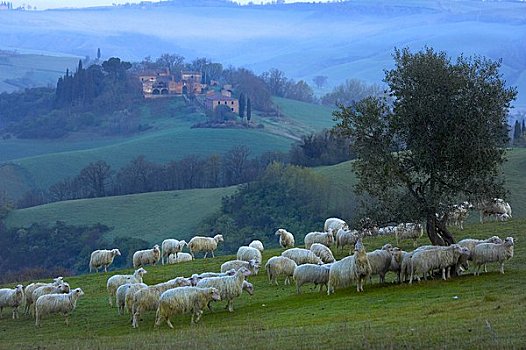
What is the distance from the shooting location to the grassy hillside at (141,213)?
337 ft

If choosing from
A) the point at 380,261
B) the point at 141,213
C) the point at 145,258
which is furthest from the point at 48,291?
the point at 141,213

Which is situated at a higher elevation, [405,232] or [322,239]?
[405,232]

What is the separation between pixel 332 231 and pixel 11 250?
71.3 metres

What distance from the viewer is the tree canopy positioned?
98.5 ft

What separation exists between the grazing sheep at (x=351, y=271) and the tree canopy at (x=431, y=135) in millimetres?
2608

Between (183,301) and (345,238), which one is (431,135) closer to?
(183,301)

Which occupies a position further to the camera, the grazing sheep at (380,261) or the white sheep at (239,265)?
the white sheep at (239,265)

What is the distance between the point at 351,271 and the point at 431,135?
554 cm

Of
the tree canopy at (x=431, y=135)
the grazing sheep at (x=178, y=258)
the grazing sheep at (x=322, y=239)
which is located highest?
the tree canopy at (x=431, y=135)

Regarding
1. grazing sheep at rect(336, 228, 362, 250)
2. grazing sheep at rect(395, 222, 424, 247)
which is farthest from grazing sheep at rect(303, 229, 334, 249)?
grazing sheep at rect(395, 222, 424, 247)

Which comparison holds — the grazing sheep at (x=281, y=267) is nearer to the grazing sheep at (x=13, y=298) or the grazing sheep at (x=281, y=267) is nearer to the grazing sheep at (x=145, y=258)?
the grazing sheep at (x=13, y=298)

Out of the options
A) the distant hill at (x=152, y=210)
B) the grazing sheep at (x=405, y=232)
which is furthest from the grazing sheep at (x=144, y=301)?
the distant hill at (x=152, y=210)

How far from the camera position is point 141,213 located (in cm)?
11156

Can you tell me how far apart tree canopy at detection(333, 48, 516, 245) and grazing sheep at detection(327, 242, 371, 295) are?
2.61 metres
